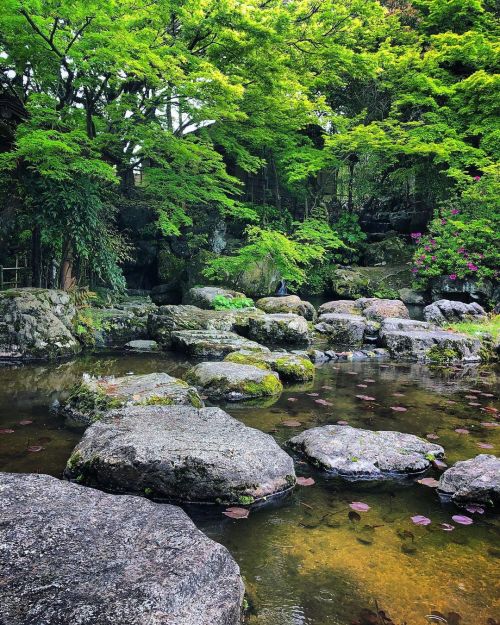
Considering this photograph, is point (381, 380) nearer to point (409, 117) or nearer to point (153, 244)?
point (153, 244)

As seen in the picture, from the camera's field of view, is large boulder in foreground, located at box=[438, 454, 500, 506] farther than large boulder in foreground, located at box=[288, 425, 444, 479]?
No

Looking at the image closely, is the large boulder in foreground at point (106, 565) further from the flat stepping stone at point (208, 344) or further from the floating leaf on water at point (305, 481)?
the flat stepping stone at point (208, 344)

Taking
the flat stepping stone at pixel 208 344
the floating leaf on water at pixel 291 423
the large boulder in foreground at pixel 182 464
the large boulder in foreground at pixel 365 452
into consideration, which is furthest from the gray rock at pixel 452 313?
the large boulder in foreground at pixel 182 464

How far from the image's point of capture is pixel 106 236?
11094mm

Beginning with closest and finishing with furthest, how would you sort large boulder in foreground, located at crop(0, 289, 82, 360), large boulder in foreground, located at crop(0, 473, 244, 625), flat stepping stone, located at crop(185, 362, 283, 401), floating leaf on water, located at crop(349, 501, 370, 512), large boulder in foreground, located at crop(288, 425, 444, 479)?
large boulder in foreground, located at crop(0, 473, 244, 625), floating leaf on water, located at crop(349, 501, 370, 512), large boulder in foreground, located at crop(288, 425, 444, 479), flat stepping stone, located at crop(185, 362, 283, 401), large boulder in foreground, located at crop(0, 289, 82, 360)

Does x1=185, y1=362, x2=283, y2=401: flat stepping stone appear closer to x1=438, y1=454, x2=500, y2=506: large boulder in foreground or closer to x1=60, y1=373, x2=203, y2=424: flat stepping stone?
x1=60, y1=373, x2=203, y2=424: flat stepping stone

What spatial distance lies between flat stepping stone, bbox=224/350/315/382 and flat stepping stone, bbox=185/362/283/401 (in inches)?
28.7

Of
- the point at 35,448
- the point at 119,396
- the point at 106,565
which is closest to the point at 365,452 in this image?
the point at 106,565

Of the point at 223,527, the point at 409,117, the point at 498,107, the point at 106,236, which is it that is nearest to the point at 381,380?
the point at 223,527

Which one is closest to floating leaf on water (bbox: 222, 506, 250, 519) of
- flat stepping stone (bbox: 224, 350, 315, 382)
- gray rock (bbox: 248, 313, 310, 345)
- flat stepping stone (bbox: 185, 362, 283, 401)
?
flat stepping stone (bbox: 185, 362, 283, 401)

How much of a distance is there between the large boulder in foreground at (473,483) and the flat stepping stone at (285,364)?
3.71 meters

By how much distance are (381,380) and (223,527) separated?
5127 millimetres

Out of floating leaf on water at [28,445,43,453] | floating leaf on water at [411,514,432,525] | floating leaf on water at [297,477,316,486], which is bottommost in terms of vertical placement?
floating leaf on water at [411,514,432,525]

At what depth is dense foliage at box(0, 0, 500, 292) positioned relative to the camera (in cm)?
909
